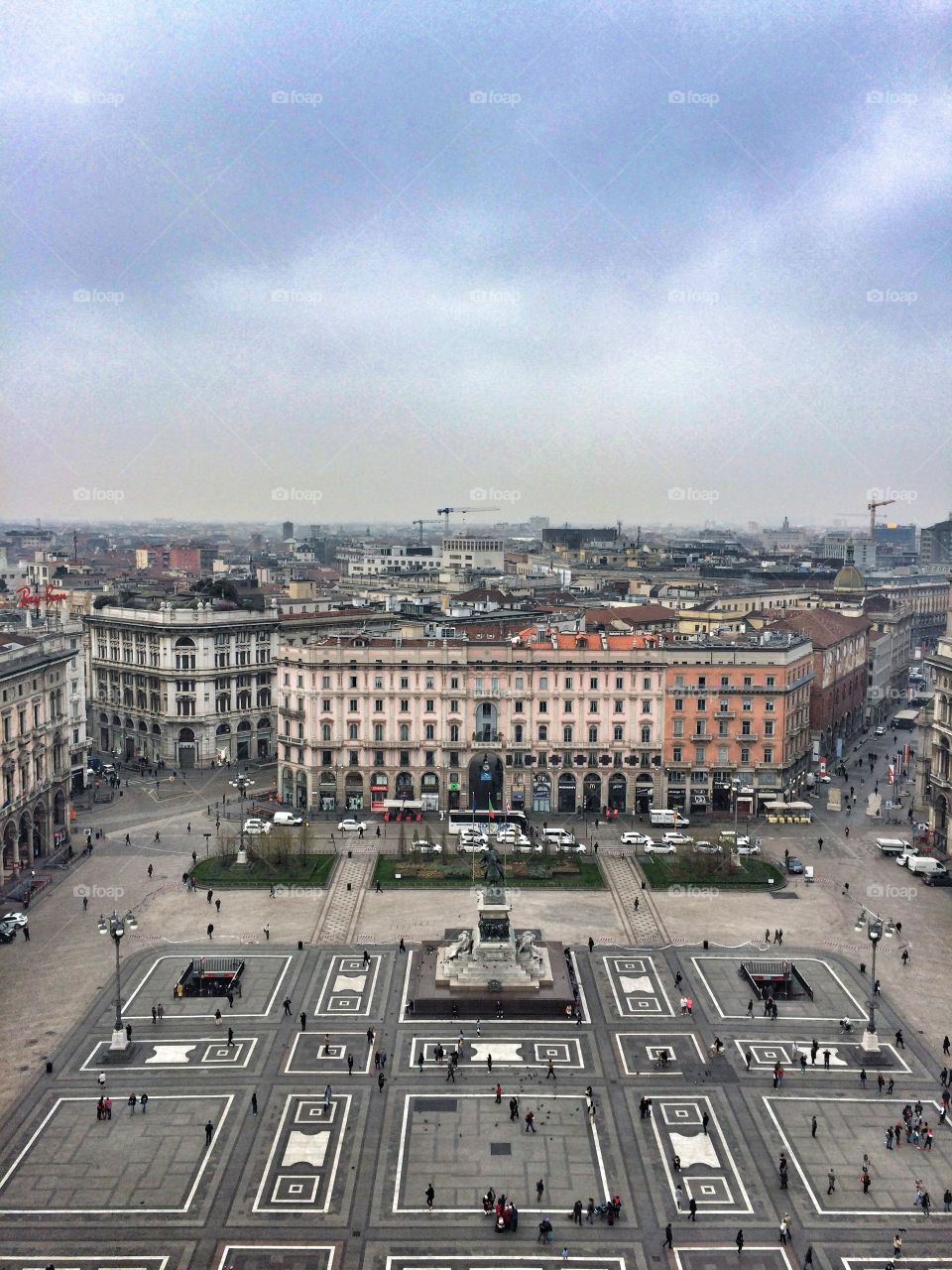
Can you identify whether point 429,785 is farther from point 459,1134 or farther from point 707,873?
point 459,1134

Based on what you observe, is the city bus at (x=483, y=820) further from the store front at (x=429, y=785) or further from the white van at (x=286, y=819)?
the white van at (x=286, y=819)

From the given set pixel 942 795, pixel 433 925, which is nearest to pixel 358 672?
pixel 433 925

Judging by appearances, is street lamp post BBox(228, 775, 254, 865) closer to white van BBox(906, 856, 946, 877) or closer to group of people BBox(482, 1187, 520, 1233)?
group of people BBox(482, 1187, 520, 1233)

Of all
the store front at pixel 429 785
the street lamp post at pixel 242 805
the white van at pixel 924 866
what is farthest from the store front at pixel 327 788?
the white van at pixel 924 866

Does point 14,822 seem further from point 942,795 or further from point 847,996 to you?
point 942,795

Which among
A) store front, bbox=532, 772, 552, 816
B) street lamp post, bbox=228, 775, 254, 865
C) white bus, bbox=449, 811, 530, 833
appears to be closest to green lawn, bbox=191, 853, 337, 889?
street lamp post, bbox=228, 775, 254, 865

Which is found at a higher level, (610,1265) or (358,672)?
(358,672)

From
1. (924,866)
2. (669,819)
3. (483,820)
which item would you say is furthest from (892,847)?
(483,820)
